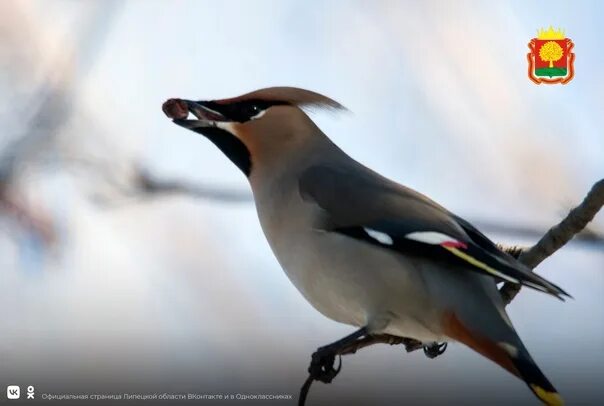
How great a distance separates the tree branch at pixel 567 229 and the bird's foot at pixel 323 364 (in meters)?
0.41

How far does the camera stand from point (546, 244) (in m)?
1.90

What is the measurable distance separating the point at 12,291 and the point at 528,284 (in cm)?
128

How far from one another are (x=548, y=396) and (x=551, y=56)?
1077 millimetres

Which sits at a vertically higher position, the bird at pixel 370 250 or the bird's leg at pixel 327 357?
the bird at pixel 370 250

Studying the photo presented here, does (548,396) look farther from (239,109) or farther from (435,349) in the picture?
(239,109)

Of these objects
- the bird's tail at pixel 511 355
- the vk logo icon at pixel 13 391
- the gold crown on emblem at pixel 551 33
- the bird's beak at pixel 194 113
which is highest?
the gold crown on emblem at pixel 551 33

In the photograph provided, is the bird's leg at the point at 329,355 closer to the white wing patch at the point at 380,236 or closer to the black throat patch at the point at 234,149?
the white wing patch at the point at 380,236

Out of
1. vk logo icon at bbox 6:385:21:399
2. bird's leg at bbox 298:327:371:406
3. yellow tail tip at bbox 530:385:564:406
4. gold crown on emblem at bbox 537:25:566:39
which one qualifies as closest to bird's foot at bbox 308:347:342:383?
bird's leg at bbox 298:327:371:406

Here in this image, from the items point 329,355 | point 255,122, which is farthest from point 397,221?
point 255,122

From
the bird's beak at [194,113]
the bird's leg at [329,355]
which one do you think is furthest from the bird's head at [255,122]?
the bird's leg at [329,355]

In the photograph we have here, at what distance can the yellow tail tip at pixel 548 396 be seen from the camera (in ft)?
6.02

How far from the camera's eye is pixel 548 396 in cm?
183

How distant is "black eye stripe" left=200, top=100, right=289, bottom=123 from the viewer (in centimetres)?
226

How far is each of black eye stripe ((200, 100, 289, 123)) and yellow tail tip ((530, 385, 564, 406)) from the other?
851 millimetres
